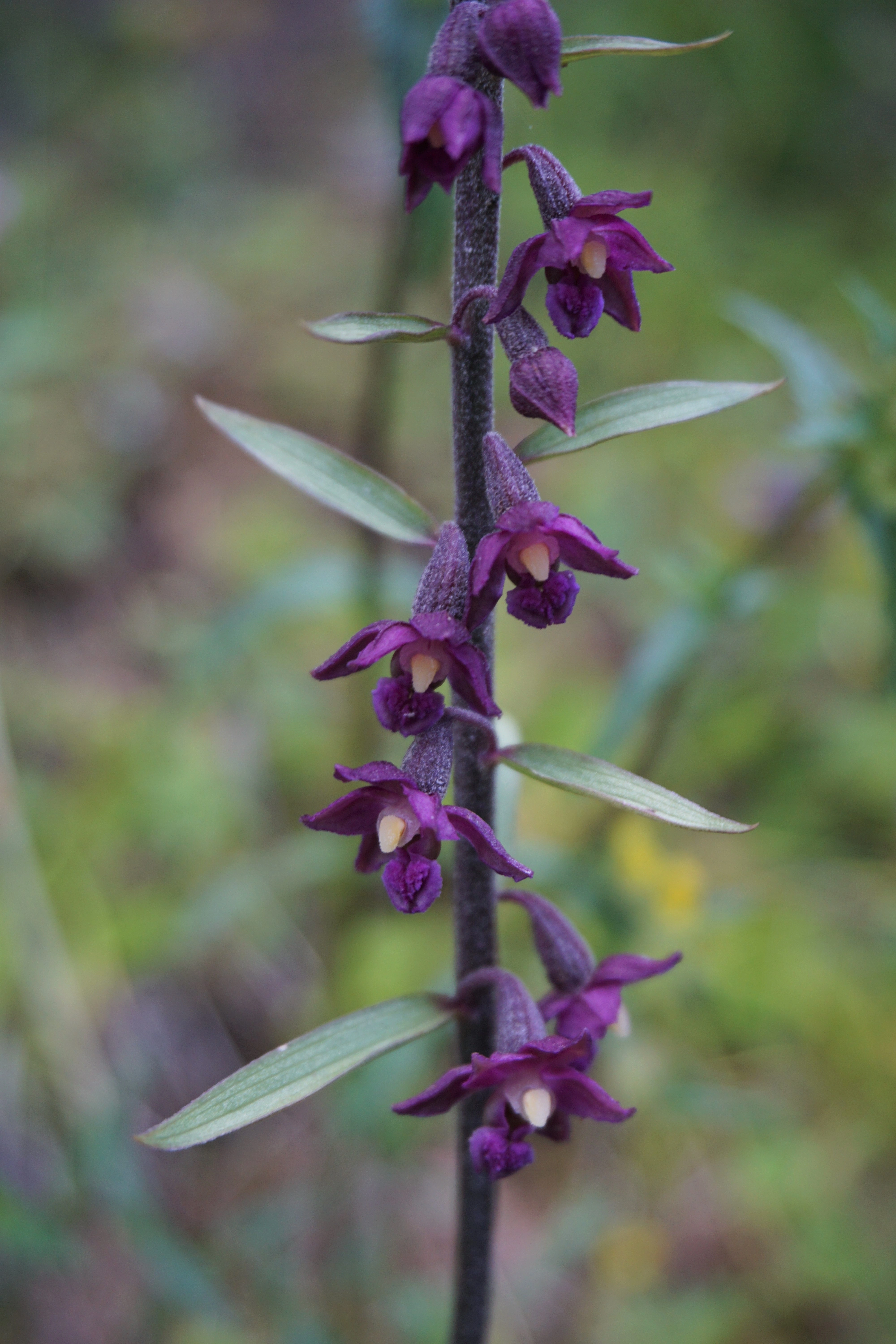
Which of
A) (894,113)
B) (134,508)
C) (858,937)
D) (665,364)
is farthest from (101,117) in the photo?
(858,937)

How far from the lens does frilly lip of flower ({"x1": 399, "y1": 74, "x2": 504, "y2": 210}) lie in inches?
41.4

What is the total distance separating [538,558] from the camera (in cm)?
115

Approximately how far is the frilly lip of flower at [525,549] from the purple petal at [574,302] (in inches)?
8.6

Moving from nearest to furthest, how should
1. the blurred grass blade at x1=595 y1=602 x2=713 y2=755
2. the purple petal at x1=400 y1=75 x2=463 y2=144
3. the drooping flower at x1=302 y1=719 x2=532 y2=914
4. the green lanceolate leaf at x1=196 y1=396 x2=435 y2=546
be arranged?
1. the purple petal at x1=400 y1=75 x2=463 y2=144
2. the drooping flower at x1=302 y1=719 x2=532 y2=914
3. the green lanceolate leaf at x1=196 y1=396 x2=435 y2=546
4. the blurred grass blade at x1=595 y1=602 x2=713 y2=755

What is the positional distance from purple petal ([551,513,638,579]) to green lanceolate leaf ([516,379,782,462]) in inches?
7.8

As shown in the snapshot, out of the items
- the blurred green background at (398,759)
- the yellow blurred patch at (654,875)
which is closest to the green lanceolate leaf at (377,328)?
the blurred green background at (398,759)

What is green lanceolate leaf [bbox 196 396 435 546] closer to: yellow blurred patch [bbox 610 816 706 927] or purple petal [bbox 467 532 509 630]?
purple petal [bbox 467 532 509 630]

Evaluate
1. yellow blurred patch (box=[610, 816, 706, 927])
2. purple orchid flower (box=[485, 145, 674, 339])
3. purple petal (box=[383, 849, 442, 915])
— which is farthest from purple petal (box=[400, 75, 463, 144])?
yellow blurred patch (box=[610, 816, 706, 927])

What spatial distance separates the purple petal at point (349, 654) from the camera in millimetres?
1156

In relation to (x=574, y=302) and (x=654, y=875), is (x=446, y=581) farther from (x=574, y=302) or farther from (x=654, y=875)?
(x=654, y=875)

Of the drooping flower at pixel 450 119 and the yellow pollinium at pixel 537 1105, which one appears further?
the yellow pollinium at pixel 537 1105

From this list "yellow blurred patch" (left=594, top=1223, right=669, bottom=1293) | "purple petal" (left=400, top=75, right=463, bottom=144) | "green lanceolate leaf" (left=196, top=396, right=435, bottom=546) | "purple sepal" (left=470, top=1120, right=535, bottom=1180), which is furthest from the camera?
"yellow blurred patch" (left=594, top=1223, right=669, bottom=1293)

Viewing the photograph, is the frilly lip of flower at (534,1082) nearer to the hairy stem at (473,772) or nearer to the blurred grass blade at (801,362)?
the hairy stem at (473,772)

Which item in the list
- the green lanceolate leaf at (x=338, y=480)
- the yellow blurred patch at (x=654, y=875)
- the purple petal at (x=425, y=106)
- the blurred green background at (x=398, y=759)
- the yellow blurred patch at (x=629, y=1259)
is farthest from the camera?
the yellow blurred patch at (x=629, y=1259)
